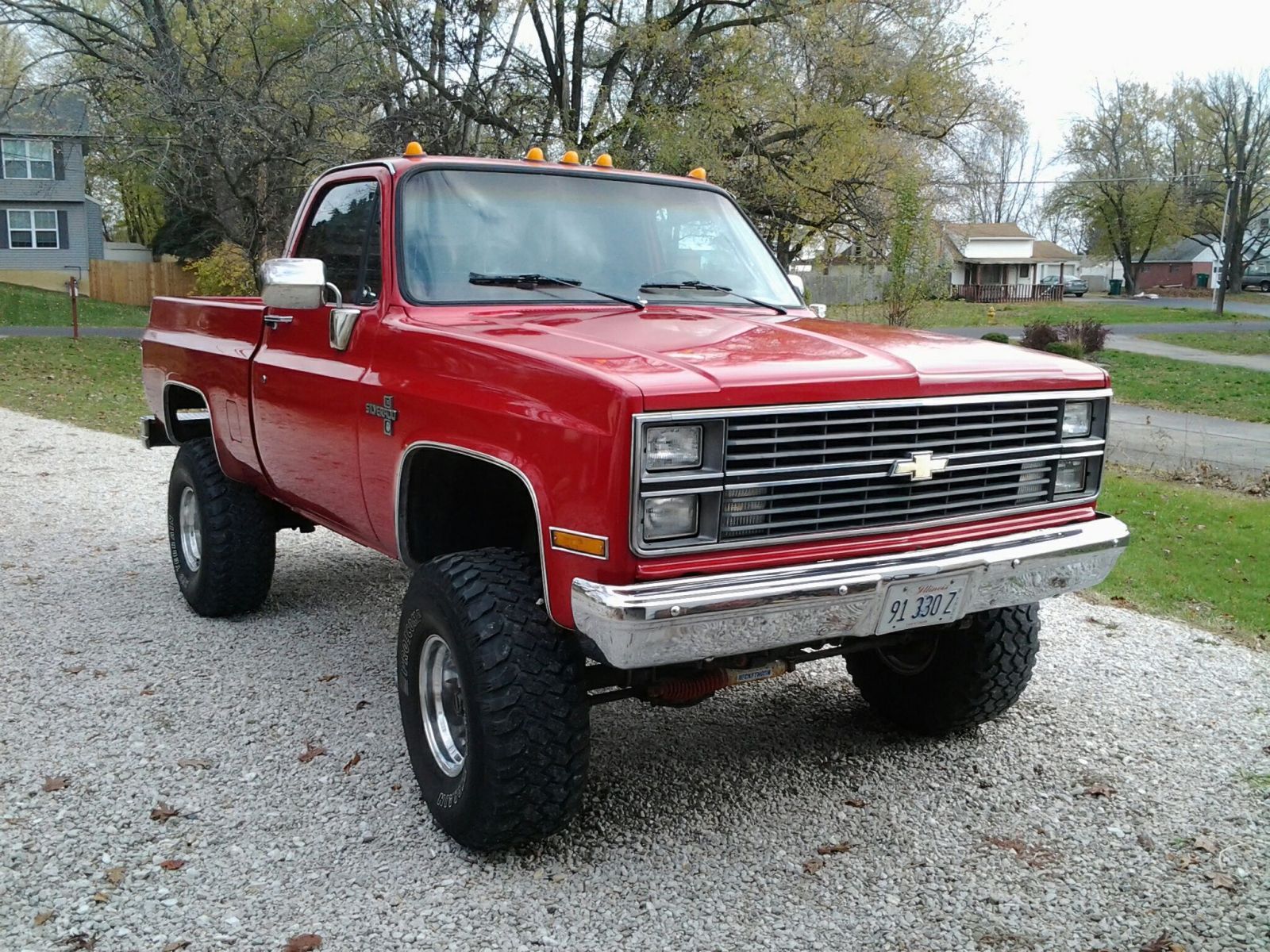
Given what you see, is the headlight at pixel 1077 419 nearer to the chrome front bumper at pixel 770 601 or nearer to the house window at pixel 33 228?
the chrome front bumper at pixel 770 601

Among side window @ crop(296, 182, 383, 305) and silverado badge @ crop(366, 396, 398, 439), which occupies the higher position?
side window @ crop(296, 182, 383, 305)

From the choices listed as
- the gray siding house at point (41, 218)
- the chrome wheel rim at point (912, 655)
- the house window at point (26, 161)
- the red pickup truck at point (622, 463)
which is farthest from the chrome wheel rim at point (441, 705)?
the house window at point (26, 161)

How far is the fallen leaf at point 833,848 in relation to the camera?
12.7ft

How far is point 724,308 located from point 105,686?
3.21m

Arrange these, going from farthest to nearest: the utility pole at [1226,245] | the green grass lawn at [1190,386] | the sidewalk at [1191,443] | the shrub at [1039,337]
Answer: the utility pole at [1226,245], the shrub at [1039,337], the green grass lawn at [1190,386], the sidewalk at [1191,443]

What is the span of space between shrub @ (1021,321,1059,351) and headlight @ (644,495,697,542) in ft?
81.3

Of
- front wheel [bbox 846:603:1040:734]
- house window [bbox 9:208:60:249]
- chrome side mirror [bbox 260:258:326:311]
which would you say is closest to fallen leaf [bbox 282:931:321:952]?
chrome side mirror [bbox 260:258:326:311]

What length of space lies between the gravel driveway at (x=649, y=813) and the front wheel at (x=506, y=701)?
0.22 m

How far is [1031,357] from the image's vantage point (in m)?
4.04

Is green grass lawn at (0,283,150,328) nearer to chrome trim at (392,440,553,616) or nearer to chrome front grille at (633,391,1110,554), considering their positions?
chrome trim at (392,440,553,616)

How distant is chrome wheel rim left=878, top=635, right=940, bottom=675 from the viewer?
183 inches

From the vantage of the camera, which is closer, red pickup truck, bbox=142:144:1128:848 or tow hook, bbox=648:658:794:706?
red pickup truck, bbox=142:144:1128:848

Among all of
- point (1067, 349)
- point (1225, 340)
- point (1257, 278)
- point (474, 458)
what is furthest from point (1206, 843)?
point (1257, 278)

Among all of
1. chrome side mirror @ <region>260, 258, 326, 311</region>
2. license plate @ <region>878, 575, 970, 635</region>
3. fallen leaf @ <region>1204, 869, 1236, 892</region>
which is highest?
chrome side mirror @ <region>260, 258, 326, 311</region>
